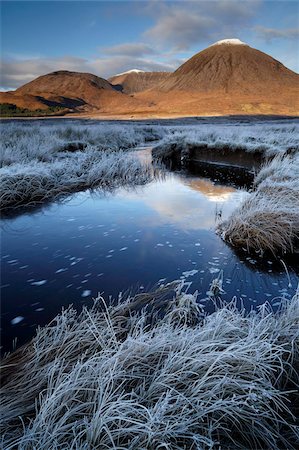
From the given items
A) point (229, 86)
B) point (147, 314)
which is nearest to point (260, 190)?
point (147, 314)

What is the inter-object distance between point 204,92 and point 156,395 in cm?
13979

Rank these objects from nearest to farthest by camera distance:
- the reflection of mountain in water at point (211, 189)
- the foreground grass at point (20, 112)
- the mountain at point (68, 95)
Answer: the reflection of mountain in water at point (211, 189) < the foreground grass at point (20, 112) < the mountain at point (68, 95)

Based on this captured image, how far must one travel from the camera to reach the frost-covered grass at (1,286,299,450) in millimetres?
1598

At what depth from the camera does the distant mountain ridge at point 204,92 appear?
102 m

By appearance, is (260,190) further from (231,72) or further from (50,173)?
(231,72)

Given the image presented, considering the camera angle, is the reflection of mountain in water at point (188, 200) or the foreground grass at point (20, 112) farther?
the foreground grass at point (20, 112)

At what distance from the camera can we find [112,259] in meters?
4.39

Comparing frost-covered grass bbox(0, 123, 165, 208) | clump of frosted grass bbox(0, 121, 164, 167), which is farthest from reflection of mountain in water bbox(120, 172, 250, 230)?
clump of frosted grass bbox(0, 121, 164, 167)

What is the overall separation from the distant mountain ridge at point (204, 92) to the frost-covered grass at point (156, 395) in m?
94.4

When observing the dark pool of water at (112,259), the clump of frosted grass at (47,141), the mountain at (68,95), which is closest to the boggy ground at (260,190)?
the dark pool of water at (112,259)

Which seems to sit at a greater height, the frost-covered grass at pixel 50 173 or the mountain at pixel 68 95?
the mountain at pixel 68 95

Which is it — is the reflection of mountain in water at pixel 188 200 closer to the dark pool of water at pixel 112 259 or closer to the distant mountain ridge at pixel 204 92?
the dark pool of water at pixel 112 259

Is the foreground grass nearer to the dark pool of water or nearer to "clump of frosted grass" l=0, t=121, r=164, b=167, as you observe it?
"clump of frosted grass" l=0, t=121, r=164, b=167

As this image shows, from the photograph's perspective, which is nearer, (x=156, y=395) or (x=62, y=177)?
(x=156, y=395)
